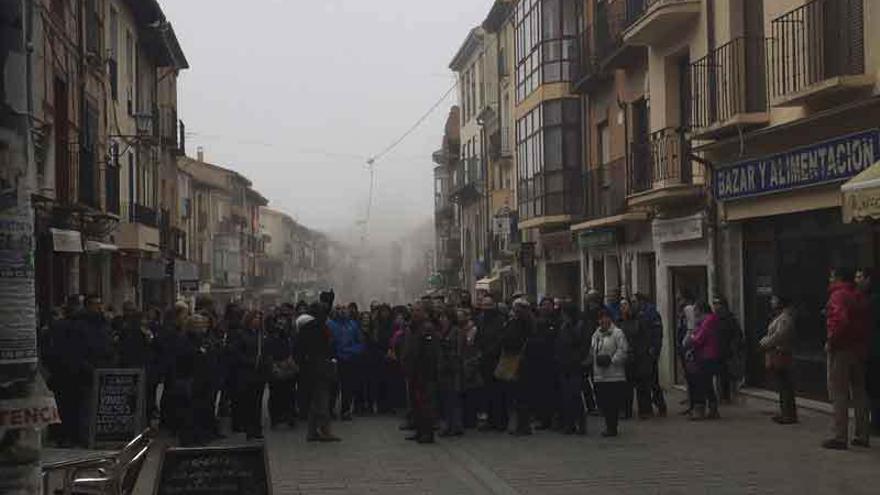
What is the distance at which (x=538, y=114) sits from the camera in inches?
1195

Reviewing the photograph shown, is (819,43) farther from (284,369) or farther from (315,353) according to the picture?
(284,369)

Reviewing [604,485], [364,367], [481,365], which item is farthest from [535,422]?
[604,485]

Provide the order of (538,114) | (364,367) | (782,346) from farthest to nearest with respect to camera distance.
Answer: (538,114) → (364,367) → (782,346)

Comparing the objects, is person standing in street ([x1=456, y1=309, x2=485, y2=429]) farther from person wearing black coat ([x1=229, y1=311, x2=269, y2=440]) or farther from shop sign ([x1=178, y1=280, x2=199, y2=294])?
shop sign ([x1=178, y1=280, x2=199, y2=294])

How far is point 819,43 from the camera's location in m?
14.6

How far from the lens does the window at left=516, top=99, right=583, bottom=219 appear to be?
1142 inches

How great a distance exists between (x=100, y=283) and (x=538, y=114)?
1226cm

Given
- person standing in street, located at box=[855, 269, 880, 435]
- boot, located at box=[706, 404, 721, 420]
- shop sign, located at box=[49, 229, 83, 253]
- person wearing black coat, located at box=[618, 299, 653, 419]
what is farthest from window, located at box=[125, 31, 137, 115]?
person standing in street, located at box=[855, 269, 880, 435]

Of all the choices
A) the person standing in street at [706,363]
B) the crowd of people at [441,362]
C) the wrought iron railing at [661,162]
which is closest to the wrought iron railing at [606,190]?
the wrought iron railing at [661,162]

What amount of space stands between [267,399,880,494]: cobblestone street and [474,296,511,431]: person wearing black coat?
0.55 metres

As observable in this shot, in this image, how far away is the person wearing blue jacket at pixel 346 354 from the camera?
55.4ft

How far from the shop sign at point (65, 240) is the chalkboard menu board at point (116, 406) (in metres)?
8.14

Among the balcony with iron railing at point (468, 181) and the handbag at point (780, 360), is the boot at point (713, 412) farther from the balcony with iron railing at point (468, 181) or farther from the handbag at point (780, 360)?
the balcony with iron railing at point (468, 181)

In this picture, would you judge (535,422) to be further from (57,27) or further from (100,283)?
(100,283)
